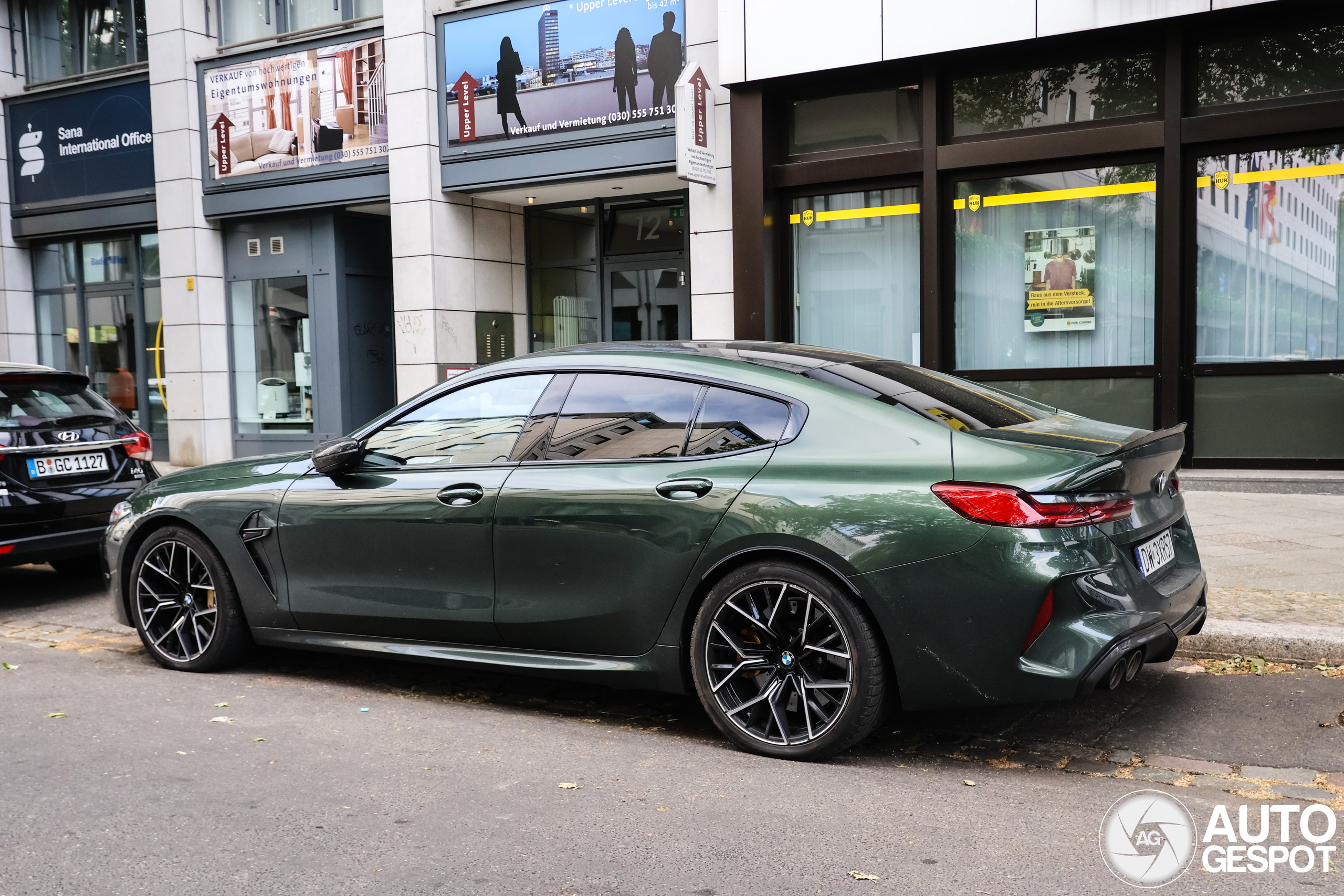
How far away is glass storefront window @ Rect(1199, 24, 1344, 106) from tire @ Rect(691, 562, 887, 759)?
28.0ft

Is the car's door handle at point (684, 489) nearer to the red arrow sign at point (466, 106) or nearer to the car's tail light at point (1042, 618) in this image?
the car's tail light at point (1042, 618)

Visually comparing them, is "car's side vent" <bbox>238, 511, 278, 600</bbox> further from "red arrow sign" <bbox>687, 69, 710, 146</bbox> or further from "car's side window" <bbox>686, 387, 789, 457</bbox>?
"red arrow sign" <bbox>687, 69, 710, 146</bbox>

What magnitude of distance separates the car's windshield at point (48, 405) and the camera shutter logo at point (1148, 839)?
21.2 feet

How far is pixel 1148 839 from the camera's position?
3338 mm

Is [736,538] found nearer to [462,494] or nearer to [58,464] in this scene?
[462,494]

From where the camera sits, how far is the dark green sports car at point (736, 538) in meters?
3.73

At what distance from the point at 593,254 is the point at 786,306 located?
11.2 feet

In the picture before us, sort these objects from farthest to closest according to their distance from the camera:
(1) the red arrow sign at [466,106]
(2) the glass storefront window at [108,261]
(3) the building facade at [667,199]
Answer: (2) the glass storefront window at [108,261] → (1) the red arrow sign at [466,106] → (3) the building facade at [667,199]

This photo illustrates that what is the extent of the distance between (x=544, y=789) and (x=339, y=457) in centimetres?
182

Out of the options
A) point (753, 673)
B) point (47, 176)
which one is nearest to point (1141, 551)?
point (753, 673)

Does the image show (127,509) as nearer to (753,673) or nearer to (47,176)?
(753,673)

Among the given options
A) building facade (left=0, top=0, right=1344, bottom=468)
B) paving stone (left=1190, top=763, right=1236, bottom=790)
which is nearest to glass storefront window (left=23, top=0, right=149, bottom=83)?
building facade (left=0, top=0, right=1344, bottom=468)

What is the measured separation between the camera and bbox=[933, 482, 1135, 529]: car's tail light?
3.67 metres

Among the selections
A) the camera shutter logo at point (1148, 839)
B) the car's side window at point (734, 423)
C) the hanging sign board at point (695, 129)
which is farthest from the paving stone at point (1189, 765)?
the hanging sign board at point (695, 129)
